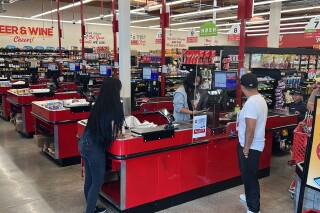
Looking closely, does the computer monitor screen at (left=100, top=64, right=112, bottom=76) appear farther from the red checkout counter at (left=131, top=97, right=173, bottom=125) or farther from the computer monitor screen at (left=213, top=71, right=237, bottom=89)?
the computer monitor screen at (left=213, top=71, right=237, bottom=89)

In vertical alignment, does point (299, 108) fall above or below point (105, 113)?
below

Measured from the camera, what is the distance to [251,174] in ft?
11.6

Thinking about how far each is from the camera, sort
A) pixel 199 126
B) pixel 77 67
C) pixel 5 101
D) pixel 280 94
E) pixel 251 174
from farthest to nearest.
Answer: pixel 77 67 < pixel 5 101 < pixel 280 94 < pixel 199 126 < pixel 251 174

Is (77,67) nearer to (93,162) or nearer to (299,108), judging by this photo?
(299,108)

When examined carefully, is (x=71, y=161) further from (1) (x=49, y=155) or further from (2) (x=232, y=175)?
(2) (x=232, y=175)

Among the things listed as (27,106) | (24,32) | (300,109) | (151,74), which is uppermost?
(24,32)

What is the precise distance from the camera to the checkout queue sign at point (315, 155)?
232 centimetres

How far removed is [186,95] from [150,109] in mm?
2201

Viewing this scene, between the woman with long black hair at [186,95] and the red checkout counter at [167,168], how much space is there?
374 mm

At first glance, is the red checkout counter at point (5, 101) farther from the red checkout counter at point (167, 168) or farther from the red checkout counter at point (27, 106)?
the red checkout counter at point (167, 168)

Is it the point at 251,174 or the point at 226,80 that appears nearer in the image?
the point at 251,174

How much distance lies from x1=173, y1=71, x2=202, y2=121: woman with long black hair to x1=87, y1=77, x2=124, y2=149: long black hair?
148 centimetres

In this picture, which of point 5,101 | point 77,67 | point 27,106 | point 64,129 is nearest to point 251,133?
point 64,129

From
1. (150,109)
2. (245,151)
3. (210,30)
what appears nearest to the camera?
(245,151)
